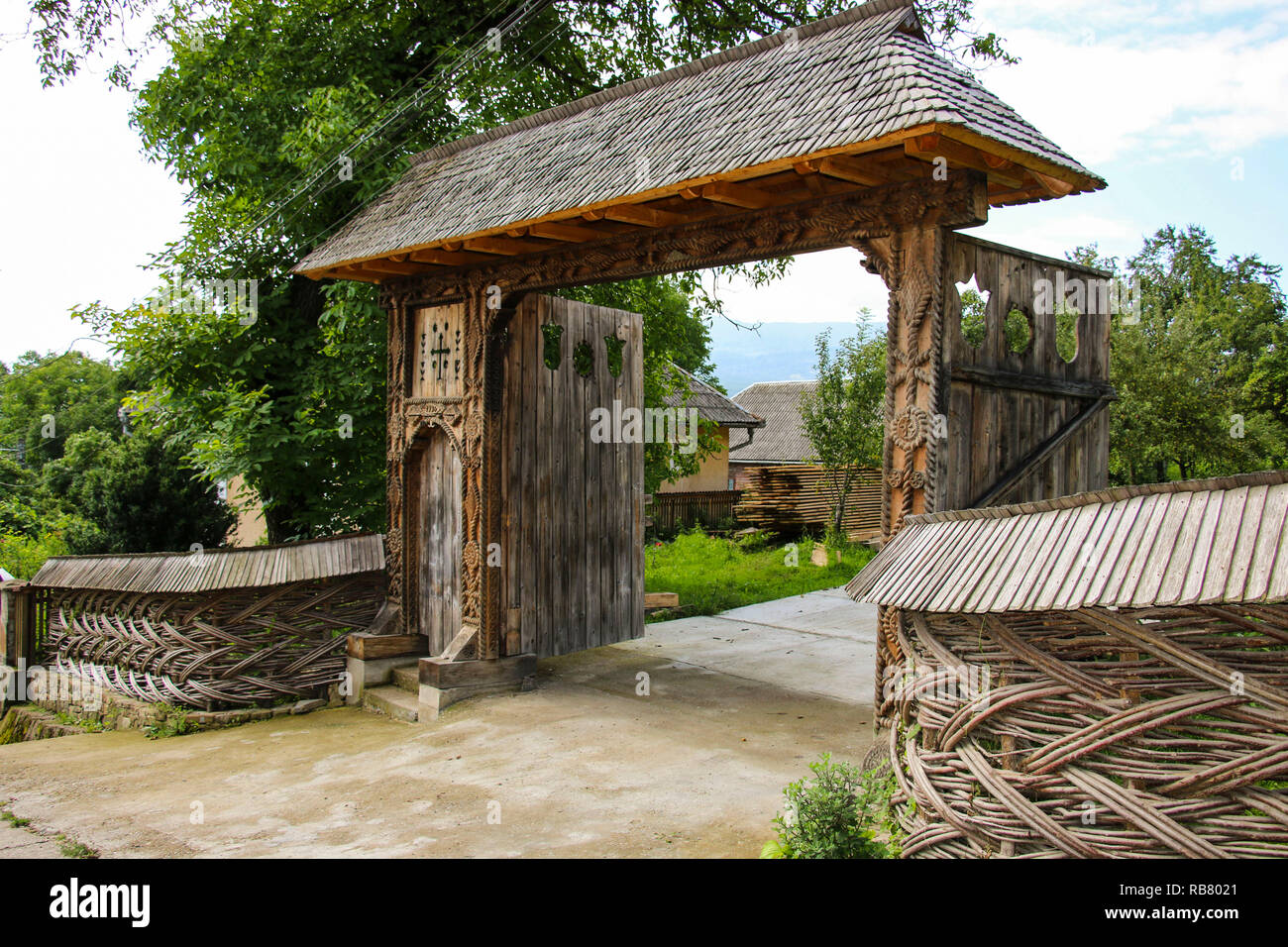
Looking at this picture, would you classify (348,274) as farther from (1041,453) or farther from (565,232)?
(1041,453)

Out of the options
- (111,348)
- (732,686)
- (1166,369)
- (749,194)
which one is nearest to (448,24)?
(111,348)

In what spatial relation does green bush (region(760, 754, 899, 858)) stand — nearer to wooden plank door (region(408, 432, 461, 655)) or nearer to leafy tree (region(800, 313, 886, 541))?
wooden plank door (region(408, 432, 461, 655))

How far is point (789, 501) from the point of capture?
23.0 m

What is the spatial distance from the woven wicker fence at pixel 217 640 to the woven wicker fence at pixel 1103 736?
6.15m

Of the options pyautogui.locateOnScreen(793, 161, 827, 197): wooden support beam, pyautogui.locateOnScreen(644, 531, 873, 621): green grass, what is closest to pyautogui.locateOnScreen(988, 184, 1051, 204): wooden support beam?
pyautogui.locateOnScreen(793, 161, 827, 197): wooden support beam

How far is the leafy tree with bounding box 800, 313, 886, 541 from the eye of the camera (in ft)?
67.3

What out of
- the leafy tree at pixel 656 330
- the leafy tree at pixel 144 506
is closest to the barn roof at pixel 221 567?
the leafy tree at pixel 144 506

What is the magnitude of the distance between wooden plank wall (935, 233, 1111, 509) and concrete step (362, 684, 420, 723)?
4.91 m

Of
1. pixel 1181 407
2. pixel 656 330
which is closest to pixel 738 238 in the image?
pixel 656 330

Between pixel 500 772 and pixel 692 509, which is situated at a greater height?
pixel 692 509

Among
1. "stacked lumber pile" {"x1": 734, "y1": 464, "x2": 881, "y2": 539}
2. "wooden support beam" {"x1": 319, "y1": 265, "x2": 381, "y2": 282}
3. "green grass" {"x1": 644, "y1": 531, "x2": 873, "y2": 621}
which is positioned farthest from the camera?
"stacked lumber pile" {"x1": 734, "y1": 464, "x2": 881, "y2": 539}

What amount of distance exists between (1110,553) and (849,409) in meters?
17.3

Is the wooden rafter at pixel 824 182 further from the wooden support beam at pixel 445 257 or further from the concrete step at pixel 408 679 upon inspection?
the concrete step at pixel 408 679

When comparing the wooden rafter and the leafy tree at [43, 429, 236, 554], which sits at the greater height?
the wooden rafter
